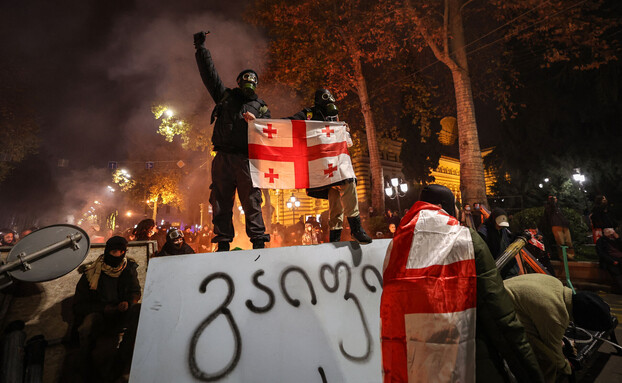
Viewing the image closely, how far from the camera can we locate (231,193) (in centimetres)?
301

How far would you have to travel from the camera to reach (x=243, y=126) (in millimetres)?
3094

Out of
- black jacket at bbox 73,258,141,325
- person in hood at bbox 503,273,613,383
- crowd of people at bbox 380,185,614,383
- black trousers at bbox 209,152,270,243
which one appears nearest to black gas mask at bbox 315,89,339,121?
black trousers at bbox 209,152,270,243

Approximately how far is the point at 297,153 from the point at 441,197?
172cm

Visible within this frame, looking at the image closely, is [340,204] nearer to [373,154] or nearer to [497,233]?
[497,233]

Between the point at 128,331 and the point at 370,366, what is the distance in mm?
2374

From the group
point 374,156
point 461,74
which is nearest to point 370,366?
point 461,74

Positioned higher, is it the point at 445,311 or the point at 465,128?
the point at 465,128

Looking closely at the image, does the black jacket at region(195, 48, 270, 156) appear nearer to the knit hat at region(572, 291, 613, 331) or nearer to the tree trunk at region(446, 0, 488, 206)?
the knit hat at region(572, 291, 613, 331)

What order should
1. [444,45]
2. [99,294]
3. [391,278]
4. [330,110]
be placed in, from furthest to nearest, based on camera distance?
[444,45]
[330,110]
[99,294]
[391,278]

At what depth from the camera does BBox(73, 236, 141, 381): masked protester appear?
107 inches

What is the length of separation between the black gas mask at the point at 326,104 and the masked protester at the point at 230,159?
82cm

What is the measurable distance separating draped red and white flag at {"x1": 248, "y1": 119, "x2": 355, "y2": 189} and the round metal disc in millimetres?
1700

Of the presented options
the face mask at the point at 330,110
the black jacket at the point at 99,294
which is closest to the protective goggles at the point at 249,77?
the face mask at the point at 330,110

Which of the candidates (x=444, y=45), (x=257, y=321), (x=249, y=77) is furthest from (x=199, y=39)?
(x=444, y=45)
